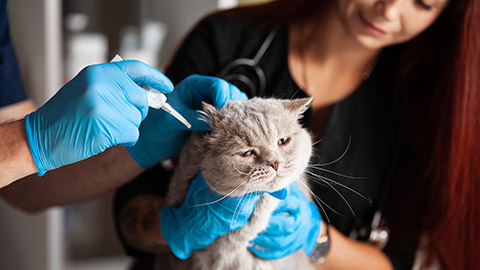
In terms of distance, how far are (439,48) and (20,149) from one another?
156 cm

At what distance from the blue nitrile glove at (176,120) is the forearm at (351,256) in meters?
0.70

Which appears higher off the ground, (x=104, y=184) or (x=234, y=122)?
(x=234, y=122)

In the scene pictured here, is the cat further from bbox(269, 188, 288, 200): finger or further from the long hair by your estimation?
the long hair

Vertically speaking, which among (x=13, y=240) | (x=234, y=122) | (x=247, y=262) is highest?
(x=234, y=122)

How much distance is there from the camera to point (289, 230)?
110 cm

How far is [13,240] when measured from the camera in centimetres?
219

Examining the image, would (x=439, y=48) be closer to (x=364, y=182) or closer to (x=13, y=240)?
(x=364, y=182)

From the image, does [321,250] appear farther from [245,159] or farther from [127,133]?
[127,133]

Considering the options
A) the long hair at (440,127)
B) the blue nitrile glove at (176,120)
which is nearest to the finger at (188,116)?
the blue nitrile glove at (176,120)

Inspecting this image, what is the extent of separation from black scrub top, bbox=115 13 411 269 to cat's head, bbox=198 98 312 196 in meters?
0.47

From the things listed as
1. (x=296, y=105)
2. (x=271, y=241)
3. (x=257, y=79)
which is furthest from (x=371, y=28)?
(x=271, y=241)

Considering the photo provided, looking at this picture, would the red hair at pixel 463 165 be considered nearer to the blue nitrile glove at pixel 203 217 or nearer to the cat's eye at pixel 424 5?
the cat's eye at pixel 424 5

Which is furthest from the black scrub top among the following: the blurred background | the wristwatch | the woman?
the blurred background

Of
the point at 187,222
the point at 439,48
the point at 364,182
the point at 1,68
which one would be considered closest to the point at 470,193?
the point at 364,182
